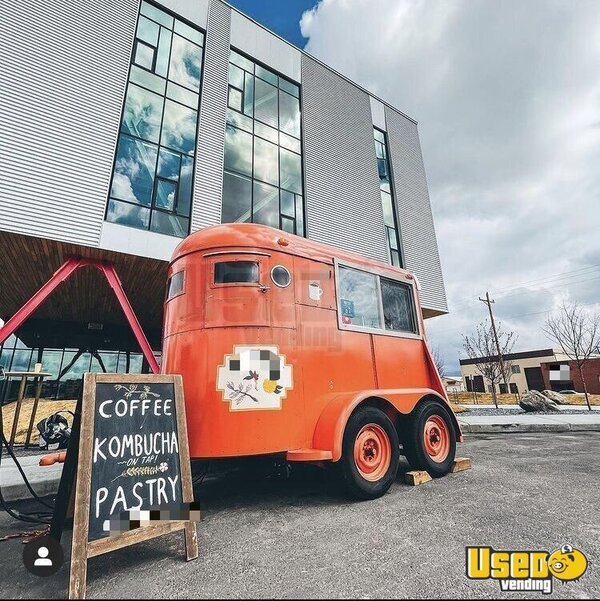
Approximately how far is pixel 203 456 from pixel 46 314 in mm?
14104

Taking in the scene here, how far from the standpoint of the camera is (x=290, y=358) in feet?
12.6

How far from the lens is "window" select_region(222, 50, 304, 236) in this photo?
1234cm

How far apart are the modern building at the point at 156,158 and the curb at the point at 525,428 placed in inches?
267

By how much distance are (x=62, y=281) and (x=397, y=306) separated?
8.71 metres

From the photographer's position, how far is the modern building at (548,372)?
114ft

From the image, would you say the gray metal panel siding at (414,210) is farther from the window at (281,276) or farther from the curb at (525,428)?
the window at (281,276)

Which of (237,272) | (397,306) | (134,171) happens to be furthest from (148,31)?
(397,306)

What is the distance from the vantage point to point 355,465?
148 inches

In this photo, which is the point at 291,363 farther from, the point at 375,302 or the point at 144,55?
the point at 144,55

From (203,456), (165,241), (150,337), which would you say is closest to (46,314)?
(150,337)

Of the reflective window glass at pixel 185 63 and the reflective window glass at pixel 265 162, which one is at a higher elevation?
the reflective window glass at pixel 185 63

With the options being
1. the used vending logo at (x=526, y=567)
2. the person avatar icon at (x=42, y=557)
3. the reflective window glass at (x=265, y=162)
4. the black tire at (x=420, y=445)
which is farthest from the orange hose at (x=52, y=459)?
the reflective window glass at (x=265, y=162)

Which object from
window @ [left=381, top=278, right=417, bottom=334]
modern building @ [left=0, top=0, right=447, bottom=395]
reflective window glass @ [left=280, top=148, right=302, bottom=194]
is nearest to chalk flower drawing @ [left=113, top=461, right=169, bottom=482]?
window @ [left=381, top=278, right=417, bottom=334]

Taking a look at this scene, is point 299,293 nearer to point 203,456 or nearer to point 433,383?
point 203,456
